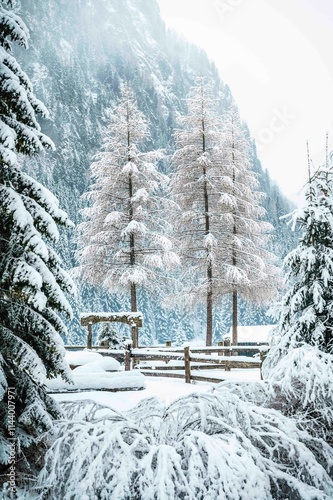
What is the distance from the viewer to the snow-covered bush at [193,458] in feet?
9.64

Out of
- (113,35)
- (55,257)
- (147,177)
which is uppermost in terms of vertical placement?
(113,35)

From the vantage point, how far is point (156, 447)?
3.21 meters

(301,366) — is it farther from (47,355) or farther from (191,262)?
(191,262)

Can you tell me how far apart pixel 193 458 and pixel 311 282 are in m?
3.49

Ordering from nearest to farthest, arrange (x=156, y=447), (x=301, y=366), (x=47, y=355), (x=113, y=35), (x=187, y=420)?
1. (x=156, y=447)
2. (x=187, y=420)
3. (x=301, y=366)
4. (x=47, y=355)
5. (x=113, y=35)

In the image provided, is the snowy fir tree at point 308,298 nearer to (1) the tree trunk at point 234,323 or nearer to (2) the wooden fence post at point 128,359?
(2) the wooden fence post at point 128,359

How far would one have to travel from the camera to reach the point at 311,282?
5676 millimetres

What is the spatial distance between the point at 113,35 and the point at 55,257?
12278 cm

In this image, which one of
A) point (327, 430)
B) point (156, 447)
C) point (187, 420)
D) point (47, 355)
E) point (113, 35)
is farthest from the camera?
point (113, 35)

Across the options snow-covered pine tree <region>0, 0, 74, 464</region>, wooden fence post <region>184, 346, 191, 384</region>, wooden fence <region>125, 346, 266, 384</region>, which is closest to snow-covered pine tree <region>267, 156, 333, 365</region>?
snow-covered pine tree <region>0, 0, 74, 464</region>

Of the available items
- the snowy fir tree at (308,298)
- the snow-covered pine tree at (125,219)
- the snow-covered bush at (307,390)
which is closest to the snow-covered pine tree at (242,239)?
the snow-covered pine tree at (125,219)

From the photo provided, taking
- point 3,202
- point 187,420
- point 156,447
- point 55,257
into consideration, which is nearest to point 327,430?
point 187,420

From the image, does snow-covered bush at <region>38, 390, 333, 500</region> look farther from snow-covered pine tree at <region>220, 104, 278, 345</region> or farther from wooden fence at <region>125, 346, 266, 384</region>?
snow-covered pine tree at <region>220, 104, 278, 345</region>

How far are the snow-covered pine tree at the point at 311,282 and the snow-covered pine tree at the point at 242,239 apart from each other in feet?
38.5
